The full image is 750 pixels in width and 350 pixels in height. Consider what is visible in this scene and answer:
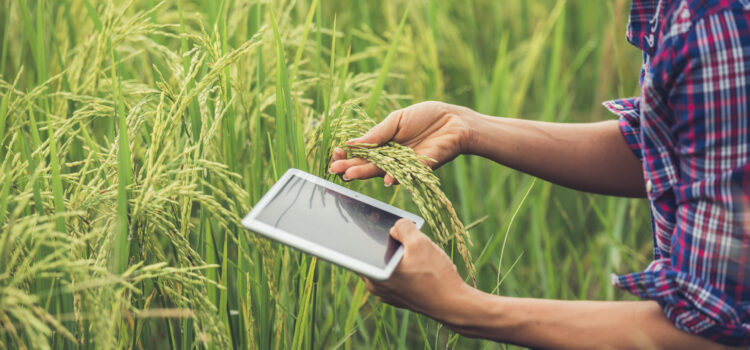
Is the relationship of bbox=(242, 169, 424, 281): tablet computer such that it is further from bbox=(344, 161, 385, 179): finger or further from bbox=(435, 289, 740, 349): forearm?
bbox=(435, 289, 740, 349): forearm

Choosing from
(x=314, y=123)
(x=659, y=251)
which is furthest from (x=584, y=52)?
(x=659, y=251)

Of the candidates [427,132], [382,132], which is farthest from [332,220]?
[427,132]

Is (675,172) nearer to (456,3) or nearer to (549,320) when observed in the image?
(549,320)

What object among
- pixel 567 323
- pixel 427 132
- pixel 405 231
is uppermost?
pixel 427 132

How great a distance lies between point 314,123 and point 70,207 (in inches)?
32.3

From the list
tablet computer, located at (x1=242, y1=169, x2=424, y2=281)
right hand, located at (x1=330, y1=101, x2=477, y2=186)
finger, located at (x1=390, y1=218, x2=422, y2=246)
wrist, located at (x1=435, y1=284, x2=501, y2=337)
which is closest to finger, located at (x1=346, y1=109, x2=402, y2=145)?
right hand, located at (x1=330, y1=101, x2=477, y2=186)

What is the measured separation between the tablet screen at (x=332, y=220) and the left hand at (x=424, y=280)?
1.7 inches

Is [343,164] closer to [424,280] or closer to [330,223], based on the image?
[330,223]

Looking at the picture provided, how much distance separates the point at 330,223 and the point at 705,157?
667 millimetres

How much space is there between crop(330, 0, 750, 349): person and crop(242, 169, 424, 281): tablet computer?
54mm

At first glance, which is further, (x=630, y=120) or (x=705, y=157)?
(x=630, y=120)

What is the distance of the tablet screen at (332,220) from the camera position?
123 centimetres

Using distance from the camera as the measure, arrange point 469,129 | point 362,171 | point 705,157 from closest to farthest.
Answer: point 705,157, point 362,171, point 469,129

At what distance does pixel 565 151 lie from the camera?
1.66 m
